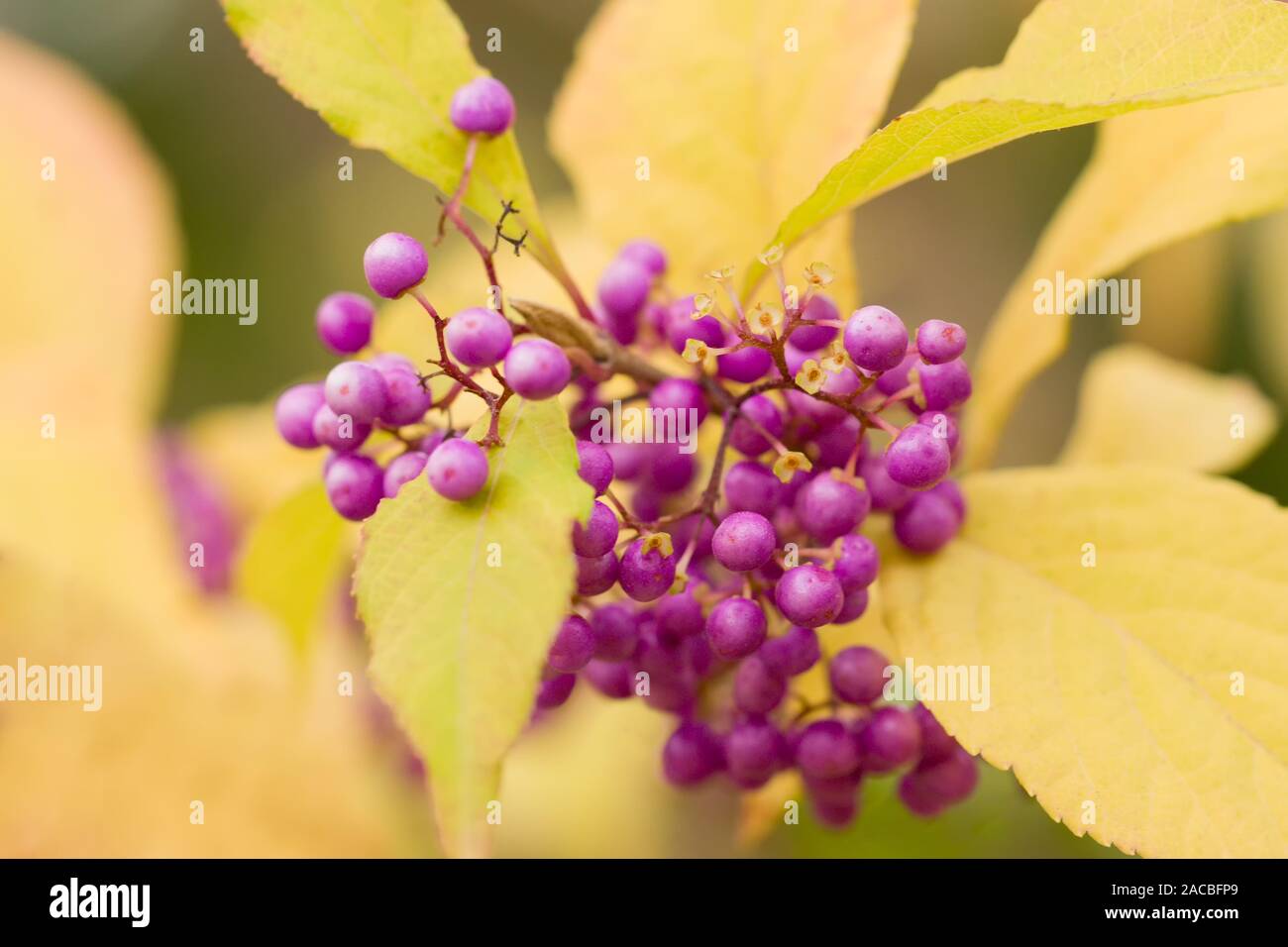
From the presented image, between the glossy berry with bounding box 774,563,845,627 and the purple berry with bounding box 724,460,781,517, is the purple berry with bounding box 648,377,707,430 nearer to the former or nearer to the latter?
the purple berry with bounding box 724,460,781,517

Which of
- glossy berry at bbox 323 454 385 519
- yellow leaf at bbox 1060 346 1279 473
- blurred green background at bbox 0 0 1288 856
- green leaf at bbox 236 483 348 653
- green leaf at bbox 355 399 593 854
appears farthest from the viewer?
blurred green background at bbox 0 0 1288 856

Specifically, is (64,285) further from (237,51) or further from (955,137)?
(237,51)

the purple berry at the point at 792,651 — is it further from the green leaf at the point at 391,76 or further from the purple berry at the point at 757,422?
the green leaf at the point at 391,76

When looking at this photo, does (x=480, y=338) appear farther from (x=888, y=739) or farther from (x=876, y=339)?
(x=888, y=739)

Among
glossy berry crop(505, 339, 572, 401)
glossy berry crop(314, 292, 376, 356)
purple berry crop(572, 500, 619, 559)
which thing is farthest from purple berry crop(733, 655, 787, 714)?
glossy berry crop(314, 292, 376, 356)

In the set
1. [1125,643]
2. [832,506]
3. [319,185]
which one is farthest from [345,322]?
[319,185]

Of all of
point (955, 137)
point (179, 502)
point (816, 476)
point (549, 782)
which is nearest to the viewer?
point (955, 137)
